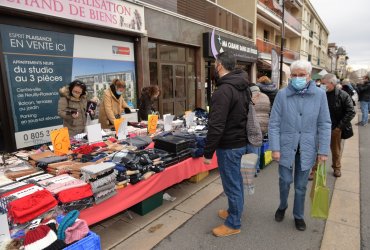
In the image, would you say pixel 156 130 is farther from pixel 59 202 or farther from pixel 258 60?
pixel 258 60

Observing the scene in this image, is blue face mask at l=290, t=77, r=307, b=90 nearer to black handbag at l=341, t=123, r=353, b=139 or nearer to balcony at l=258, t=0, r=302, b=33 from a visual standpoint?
black handbag at l=341, t=123, r=353, b=139

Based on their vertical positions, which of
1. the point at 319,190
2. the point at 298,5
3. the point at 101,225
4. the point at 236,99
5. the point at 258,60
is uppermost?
the point at 298,5

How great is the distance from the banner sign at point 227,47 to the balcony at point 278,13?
4943 millimetres

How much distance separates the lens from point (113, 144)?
3.82 meters

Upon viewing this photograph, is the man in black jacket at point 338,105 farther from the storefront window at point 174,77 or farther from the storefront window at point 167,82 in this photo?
the storefront window at point 167,82

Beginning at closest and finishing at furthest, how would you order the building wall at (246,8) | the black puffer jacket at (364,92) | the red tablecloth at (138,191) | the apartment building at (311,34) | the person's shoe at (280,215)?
the red tablecloth at (138,191)
the person's shoe at (280,215)
the black puffer jacket at (364,92)
the building wall at (246,8)
the apartment building at (311,34)

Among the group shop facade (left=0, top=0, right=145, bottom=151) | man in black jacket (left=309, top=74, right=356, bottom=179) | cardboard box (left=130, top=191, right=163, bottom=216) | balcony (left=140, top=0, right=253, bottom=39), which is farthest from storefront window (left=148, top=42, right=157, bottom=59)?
cardboard box (left=130, top=191, right=163, bottom=216)

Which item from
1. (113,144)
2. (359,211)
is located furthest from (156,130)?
(359,211)

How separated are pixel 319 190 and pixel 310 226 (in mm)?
648

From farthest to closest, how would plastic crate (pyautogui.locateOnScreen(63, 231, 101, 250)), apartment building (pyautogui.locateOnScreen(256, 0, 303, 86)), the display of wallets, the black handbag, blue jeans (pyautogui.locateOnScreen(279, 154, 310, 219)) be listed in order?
1. apartment building (pyautogui.locateOnScreen(256, 0, 303, 86))
2. the black handbag
3. the display of wallets
4. blue jeans (pyautogui.locateOnScreen(279, 154, 310, 219))
5. plastic crate (pyautogui.locateOnScreen(63, 231, 101, 250))

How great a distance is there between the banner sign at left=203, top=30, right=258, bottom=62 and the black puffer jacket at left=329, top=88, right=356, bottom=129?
284 inches

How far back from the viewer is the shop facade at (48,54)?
5.12 metres

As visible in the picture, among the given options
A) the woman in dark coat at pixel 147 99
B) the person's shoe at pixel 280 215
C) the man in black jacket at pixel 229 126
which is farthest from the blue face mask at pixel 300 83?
the woman in dark coat at pixel 147 99

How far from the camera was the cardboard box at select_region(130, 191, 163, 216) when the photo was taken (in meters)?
3.46
